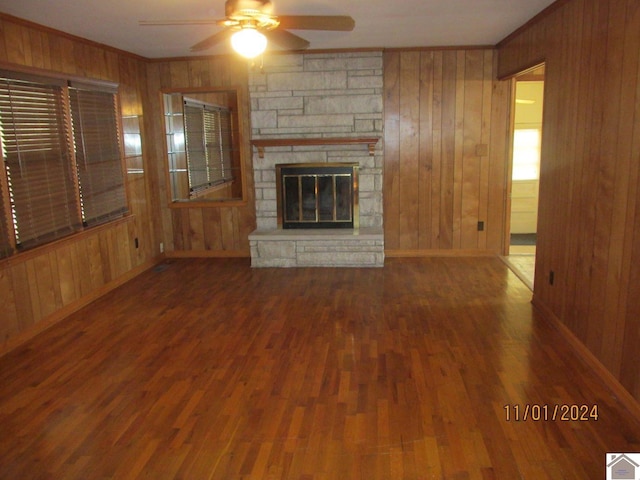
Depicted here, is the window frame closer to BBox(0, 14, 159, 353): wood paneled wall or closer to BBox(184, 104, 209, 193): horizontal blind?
BBox(184, 104, 209, 193): horizontal blind

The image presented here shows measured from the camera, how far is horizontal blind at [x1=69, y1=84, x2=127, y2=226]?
4695 mm

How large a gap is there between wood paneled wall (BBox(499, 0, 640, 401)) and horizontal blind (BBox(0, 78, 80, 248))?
3.94 meters

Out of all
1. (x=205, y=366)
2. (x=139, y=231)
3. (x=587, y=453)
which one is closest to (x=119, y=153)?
(x=139, y=231)

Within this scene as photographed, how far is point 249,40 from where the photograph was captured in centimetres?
299

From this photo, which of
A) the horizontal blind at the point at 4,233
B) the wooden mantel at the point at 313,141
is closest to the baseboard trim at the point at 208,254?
the wooden mantel at the point at 313,141

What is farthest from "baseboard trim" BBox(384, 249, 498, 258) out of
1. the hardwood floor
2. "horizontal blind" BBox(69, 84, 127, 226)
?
"horizontal blind" BBox(69, 84, 127, 226)

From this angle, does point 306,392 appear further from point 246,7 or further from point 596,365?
point 246,7

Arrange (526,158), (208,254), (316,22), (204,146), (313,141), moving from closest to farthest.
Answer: (316,22)
(313,141)
(208,254)
(204,146)
(526,158)

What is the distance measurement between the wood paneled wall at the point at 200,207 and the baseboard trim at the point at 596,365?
3.60 meters

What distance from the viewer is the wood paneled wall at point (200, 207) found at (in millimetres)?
6113

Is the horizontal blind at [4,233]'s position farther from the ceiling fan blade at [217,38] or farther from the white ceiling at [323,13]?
the ceiling fan blade at [217,38]

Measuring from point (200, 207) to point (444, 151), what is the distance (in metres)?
2.97
